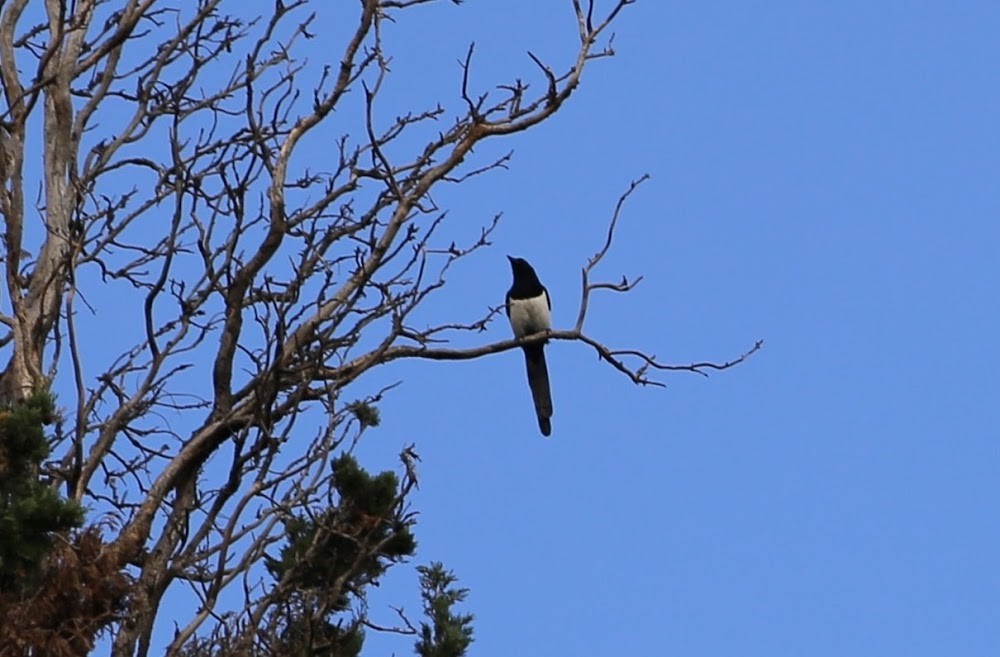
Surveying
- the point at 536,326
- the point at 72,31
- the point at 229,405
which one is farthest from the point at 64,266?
the point at 536,326

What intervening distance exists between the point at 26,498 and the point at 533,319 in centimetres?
572

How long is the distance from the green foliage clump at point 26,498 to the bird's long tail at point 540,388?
5.04m

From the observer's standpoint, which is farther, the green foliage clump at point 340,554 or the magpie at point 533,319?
the magpie at point 533,319

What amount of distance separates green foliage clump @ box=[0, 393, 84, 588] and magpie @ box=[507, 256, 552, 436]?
495cm

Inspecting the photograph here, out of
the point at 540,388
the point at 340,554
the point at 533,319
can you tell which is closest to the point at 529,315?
the point at 533,319

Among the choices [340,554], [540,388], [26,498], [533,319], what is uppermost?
[533,319]

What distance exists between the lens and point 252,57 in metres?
8.05

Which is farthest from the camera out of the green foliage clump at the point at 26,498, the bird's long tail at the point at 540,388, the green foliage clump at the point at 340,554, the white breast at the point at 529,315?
the white breast at the point at 529,315

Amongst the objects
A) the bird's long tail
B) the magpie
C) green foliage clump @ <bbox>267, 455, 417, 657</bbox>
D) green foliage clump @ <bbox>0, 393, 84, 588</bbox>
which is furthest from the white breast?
green foliage clump @ <bbox>0, 393, 84, 588</bbox>

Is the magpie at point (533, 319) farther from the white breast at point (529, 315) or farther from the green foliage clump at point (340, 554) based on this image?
the green foliage clump at point (340, 554)

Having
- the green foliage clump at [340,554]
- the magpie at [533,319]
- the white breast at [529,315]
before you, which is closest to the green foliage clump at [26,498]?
the green foliage clump at [340,554]

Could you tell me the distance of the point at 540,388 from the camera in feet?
Answer: 35.9

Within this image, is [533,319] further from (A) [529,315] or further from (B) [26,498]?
(B) [26,498]

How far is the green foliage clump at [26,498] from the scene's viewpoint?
5914mm
